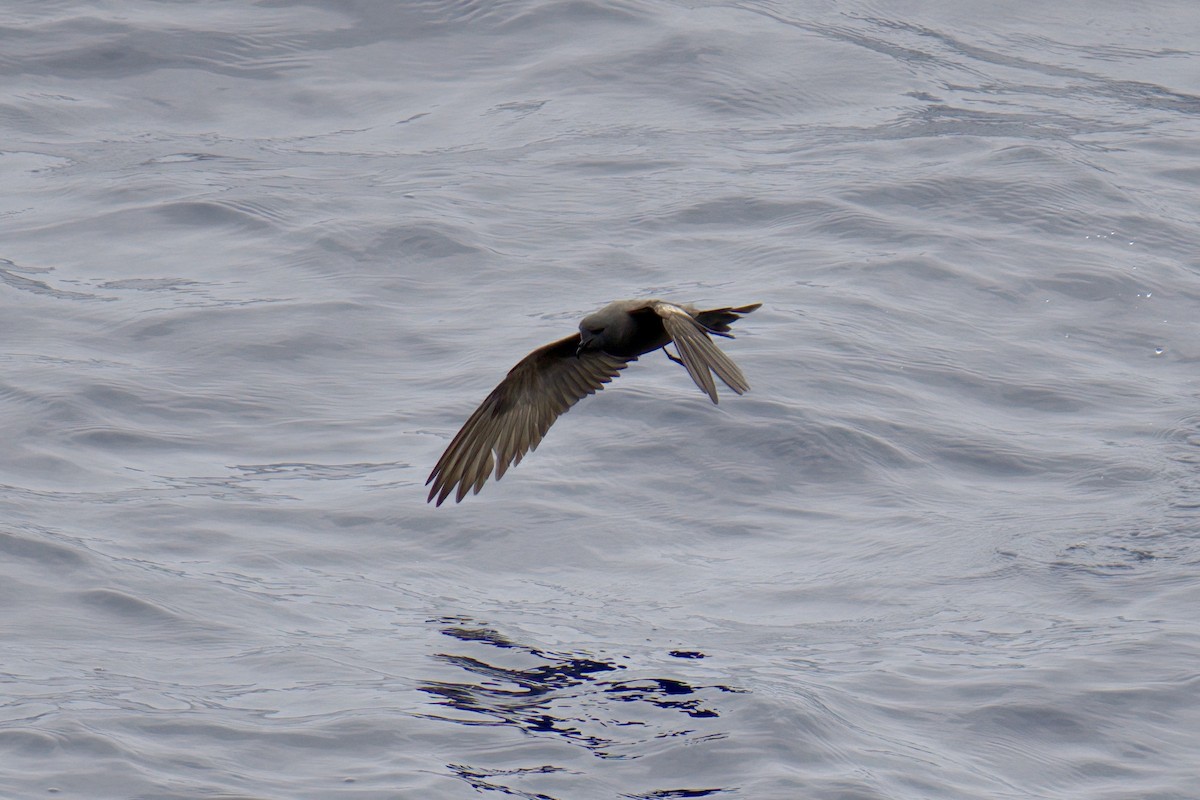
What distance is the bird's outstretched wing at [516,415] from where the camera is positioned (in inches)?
311

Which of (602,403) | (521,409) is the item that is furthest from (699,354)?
(602,403)

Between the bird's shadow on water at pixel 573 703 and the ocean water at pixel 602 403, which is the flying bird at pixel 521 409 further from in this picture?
the bird's shadow on water at pixel 573 703

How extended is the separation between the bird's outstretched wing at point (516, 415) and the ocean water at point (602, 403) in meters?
0.52

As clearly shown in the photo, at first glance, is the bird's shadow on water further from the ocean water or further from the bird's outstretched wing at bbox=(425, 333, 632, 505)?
the bird's outstretched wing at bbox=(425, 333, 632, 505)

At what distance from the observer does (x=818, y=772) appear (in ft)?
20.5

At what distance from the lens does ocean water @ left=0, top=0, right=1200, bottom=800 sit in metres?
6.66

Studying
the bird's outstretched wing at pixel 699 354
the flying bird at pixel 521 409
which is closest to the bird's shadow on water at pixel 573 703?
the flying bird at pixel 521 409

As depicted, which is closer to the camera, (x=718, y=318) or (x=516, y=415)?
(x=718, y=318)

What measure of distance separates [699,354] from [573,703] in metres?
1.41

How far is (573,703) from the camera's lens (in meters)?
6.73

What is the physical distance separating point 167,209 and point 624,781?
7.57m

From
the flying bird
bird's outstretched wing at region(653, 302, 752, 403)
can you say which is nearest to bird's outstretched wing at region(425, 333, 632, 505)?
the flying bird

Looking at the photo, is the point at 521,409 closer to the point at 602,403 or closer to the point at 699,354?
the point at 699,354

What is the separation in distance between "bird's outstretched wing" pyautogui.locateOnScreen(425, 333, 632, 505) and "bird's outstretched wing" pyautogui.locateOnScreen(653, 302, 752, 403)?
38.7 inches
